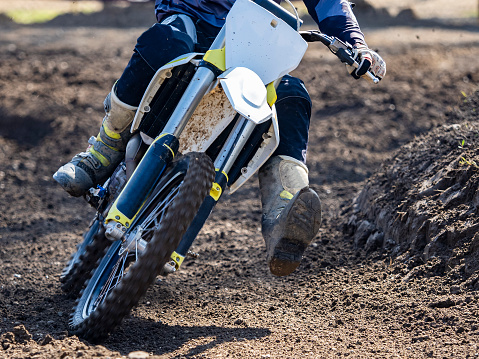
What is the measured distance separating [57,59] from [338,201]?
20.4ft

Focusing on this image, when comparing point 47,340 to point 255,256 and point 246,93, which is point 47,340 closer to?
point 246,93

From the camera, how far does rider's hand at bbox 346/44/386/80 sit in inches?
132

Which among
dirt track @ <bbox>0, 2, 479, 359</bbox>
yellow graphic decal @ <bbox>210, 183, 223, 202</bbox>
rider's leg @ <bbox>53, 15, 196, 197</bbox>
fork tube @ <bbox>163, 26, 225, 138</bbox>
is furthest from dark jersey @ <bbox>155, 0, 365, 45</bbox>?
dirt track @ <bbox>0, 2, 479, 359</bbox>

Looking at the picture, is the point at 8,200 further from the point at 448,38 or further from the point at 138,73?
the point at 448,38

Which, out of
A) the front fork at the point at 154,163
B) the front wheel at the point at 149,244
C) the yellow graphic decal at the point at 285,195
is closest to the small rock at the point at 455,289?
the yellow graphic decal at the point at 285,195

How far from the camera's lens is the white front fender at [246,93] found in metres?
2.96

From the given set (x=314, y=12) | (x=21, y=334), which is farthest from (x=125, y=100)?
(x=21, y=334)

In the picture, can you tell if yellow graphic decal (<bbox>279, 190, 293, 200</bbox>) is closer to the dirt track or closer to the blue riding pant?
the blue riding pant

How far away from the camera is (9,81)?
30.3ft

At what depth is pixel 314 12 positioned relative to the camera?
3.87 m

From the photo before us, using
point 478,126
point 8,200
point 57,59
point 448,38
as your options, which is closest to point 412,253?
point 478,126

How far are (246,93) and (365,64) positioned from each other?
2.37ft

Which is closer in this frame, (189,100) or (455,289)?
(189,100)

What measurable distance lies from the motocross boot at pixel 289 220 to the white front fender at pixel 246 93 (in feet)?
1.78
